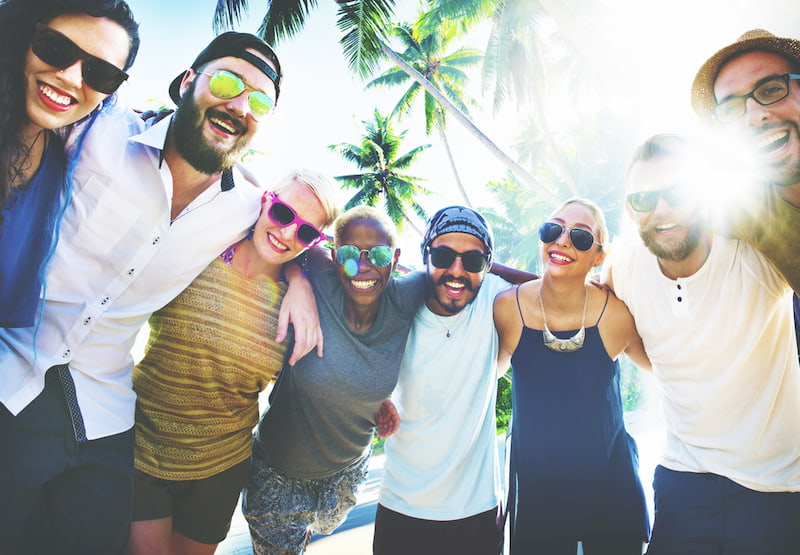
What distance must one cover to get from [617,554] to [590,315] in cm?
151

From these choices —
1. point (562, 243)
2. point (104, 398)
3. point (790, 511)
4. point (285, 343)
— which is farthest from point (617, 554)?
point (104, 398)

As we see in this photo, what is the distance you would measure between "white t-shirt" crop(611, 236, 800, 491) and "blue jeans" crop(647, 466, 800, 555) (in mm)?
72

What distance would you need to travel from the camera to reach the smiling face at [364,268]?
282 centimetres

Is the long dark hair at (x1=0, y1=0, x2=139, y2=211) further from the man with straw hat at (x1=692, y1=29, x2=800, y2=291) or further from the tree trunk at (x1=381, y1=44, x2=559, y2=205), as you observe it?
the tree trunk at (x1=381, y1=44, x2=559, y2=205)

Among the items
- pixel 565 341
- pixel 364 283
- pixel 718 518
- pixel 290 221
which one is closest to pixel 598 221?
pixel 565 341

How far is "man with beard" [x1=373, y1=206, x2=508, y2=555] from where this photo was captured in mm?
2568

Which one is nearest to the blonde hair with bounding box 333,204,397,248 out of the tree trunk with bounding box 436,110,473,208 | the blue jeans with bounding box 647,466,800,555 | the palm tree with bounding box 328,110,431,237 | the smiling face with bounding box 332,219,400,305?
the smiling face with bounding box 332,219,400,305

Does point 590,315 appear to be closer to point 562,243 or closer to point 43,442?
point 562,243

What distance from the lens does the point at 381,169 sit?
2611 cm

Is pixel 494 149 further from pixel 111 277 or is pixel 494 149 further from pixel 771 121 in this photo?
pixel 111 277

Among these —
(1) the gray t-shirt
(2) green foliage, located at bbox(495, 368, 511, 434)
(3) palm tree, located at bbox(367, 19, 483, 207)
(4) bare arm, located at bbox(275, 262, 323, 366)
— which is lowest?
(2) green foliage, located at bbox(495, 368, 511, 434)

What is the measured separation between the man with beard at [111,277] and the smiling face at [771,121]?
111 inches

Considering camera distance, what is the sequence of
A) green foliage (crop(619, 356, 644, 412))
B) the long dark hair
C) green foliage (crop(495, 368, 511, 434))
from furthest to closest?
green foliage (crop(619, 356, 644, 412)), green foliage (crop(495, 368, 511, 434)), the long dark hair

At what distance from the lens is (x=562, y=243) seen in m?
2.92
